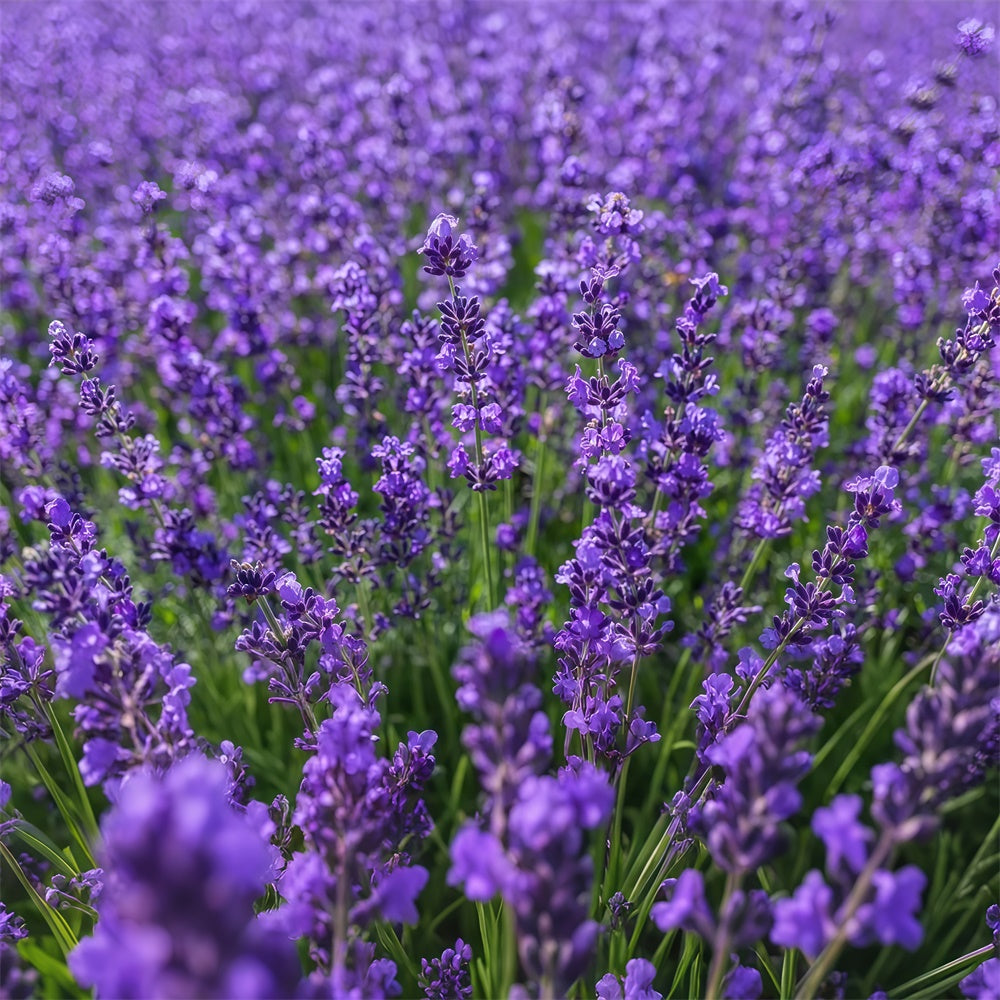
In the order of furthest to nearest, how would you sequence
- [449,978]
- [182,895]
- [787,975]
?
[449,978] → [787,975] → [182,895]

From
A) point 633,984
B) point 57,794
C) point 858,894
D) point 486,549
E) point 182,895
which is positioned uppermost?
point 486,549

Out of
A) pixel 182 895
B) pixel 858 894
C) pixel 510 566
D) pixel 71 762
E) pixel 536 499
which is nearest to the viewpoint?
pixel 182 895

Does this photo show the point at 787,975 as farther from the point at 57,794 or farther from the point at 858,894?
the point at 57,794

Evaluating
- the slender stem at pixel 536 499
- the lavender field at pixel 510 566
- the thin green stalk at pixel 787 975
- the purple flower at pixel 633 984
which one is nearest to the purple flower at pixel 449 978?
the lavender field at pixel 510 566

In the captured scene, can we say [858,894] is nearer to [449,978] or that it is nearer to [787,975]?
[787,975]

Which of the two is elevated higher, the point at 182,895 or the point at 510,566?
the point at 510,566

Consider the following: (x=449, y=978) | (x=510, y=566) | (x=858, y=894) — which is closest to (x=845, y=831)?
(x=858, y=894)

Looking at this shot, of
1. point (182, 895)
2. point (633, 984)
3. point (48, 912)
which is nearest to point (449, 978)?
point (633, 984)

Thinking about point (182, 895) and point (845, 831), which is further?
point (845, 831)

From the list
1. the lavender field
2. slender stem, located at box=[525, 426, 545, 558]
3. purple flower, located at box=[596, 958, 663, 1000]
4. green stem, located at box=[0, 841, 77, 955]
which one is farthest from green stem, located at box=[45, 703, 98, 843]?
slender stem, located at box=[525, 426, 545, 558]
